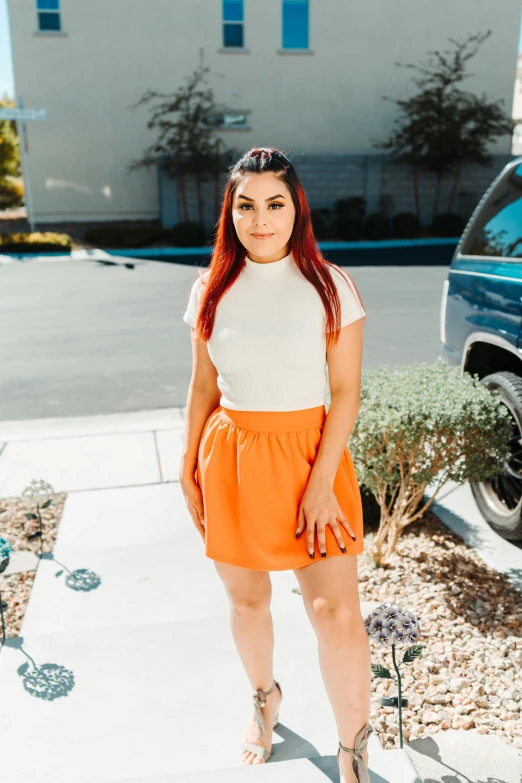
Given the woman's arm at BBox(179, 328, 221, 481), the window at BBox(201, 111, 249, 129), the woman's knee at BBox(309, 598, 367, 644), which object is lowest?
the woman's knee at BBox(309, 598, 367, 644)

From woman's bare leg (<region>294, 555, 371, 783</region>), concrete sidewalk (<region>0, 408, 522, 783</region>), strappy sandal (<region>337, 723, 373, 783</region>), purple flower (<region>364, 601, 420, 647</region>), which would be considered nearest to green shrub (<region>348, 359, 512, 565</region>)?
concrete sidewalk (<region>0, 408, 522, 783</region>)

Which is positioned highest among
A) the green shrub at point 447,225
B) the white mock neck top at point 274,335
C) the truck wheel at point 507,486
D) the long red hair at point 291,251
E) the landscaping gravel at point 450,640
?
the long red hair at point 291,251

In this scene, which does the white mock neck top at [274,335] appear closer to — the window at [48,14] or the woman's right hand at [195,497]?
the woman's right hand at [195,497]

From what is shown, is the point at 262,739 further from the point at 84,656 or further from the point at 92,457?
the point at 92,457

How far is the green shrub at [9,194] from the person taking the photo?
89.6 feet

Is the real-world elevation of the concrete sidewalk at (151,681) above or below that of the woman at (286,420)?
below

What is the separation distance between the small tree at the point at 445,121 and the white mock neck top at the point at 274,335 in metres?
21.3

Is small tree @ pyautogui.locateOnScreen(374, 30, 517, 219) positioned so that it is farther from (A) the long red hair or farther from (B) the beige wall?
(A) the long red hair

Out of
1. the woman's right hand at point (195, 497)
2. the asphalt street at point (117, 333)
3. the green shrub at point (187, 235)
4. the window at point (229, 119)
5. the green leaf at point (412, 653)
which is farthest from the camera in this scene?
the window at point (229, 119)

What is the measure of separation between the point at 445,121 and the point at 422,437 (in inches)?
809

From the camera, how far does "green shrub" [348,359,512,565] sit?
11.2 ft

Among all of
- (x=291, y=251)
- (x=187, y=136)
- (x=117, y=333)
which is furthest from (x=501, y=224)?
(x=187, y=136)

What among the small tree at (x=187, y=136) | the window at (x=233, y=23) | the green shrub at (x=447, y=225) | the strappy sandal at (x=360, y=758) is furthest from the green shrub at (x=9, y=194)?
the strappy sandal at (x=360, y=758)

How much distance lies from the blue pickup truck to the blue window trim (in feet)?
64.7
